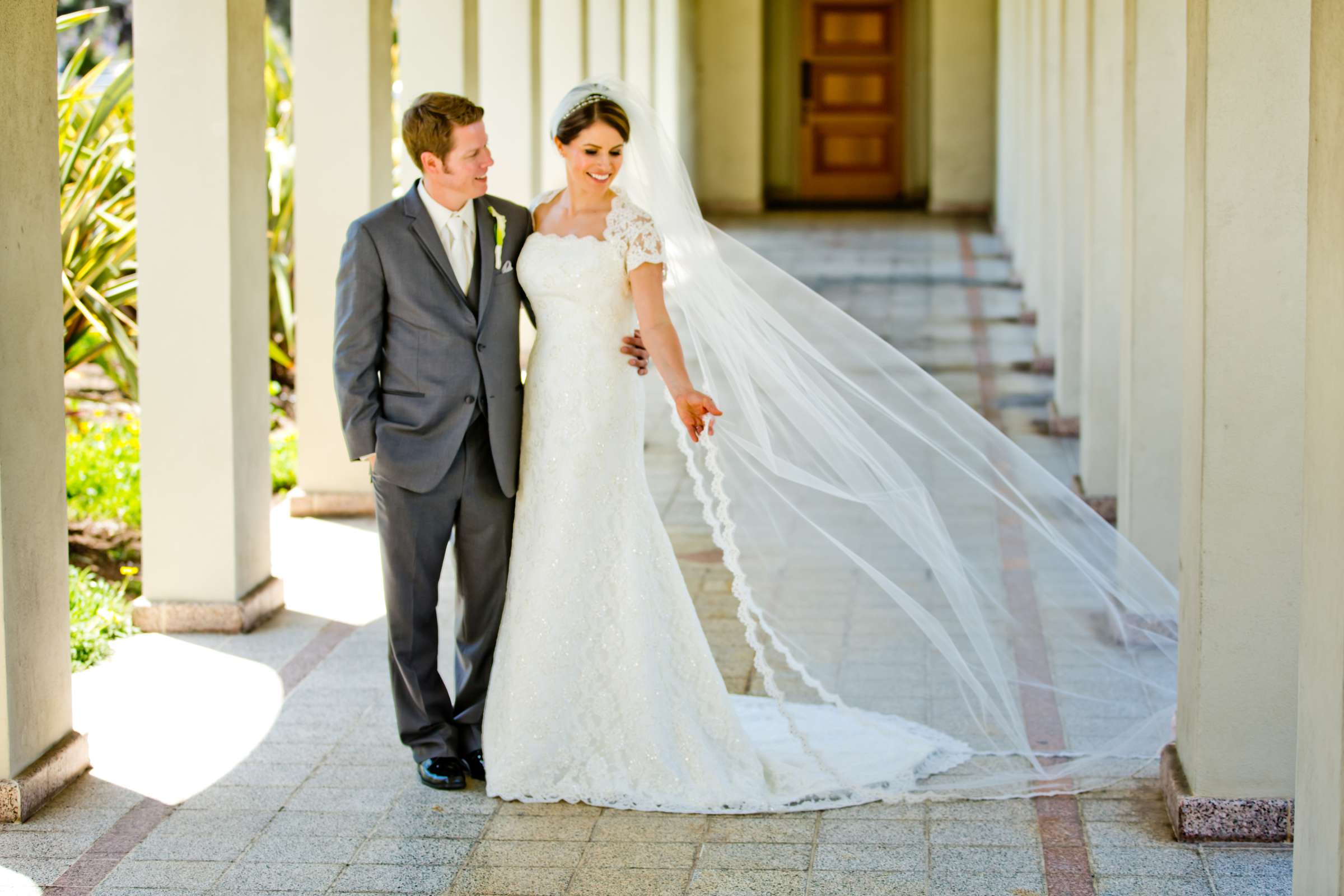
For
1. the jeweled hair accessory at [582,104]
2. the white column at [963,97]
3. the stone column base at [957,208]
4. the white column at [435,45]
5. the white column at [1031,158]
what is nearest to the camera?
the jeweled hair accessory at [582,104]

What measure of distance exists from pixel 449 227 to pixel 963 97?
57.8ft

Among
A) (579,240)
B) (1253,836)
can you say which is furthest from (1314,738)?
(579,240)

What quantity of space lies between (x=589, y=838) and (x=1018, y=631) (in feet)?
7.11

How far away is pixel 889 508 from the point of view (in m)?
4.51

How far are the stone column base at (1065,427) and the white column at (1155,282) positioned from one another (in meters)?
3.63

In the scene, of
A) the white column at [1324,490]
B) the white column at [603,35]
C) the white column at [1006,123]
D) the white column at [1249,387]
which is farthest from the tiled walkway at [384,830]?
the white column at [1006,123]

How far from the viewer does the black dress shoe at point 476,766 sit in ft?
14.8

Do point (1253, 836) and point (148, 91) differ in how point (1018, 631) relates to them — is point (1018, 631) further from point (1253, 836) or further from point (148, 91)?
point (148, 91)

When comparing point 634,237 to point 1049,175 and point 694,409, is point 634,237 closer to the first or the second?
point 694,409

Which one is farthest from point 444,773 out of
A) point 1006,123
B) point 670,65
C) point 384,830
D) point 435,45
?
point 1006,123

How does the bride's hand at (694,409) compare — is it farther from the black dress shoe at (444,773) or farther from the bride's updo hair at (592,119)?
the black dress shoe at (444,773)

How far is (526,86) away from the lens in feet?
32.5

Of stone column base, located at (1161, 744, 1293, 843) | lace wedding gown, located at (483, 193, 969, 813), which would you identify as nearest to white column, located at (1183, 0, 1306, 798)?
stone column base, located at (1161, 744, 1293, 843)

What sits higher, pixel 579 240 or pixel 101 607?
pixel 579 240
